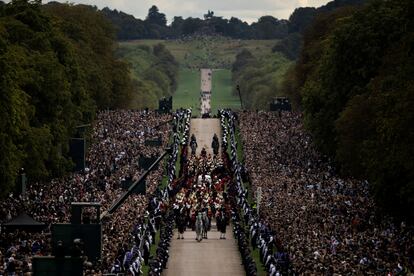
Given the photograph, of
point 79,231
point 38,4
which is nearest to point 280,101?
point 38,4

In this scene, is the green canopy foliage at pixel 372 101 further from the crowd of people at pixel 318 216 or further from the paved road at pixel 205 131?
the paved road at pixel 205 131

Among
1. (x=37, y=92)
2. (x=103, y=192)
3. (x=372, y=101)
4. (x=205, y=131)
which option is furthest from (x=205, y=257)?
(x=205, y=131)

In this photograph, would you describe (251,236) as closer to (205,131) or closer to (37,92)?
(37,92)

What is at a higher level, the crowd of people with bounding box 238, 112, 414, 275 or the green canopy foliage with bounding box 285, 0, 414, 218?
the green canopy foliage with bounding box 285, 0, 414, 218

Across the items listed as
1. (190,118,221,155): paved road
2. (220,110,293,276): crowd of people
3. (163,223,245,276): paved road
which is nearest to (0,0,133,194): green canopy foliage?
(190,118,221,155): paved road

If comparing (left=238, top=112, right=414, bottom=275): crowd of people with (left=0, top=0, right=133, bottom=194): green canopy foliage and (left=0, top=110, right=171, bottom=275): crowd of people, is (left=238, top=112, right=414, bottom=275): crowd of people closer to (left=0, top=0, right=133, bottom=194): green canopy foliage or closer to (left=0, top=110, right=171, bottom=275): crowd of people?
(left=0, top=110, right=171, bottom=275): crowd of people

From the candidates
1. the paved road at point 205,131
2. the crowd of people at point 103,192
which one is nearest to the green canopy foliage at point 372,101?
the paved road at point 205,131
